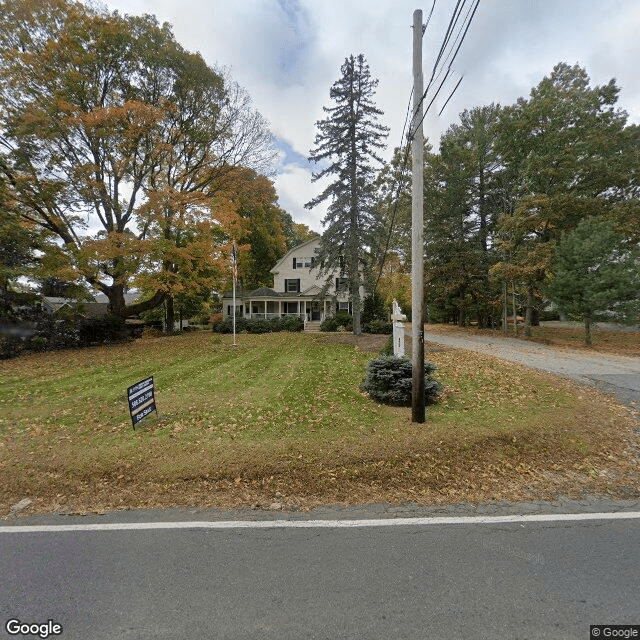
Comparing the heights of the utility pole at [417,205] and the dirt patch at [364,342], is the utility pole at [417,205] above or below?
above

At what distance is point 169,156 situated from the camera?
16.0 metres

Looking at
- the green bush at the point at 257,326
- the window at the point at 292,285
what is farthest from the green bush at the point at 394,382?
the window at the point at 292,285

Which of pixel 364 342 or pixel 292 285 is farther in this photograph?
pixel 292 285

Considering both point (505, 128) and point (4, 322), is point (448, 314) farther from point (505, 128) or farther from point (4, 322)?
point (4, 322)

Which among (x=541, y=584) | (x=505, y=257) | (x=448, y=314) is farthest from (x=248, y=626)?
(x=448, y=314)

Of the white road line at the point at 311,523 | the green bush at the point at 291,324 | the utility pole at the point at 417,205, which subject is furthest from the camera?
the green bush at the point at 291,324

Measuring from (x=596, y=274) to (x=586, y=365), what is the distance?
240 inches

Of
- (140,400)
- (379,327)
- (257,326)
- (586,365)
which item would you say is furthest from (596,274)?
(257,326)

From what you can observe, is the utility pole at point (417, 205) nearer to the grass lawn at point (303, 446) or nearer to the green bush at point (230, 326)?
the grass lawn at point (303, 446)

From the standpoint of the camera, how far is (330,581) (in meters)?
2.43

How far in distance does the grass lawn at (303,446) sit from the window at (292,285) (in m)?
21.1

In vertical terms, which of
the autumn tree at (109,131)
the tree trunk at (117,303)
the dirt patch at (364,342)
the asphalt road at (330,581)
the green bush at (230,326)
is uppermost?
the autumn tree at (109,131)

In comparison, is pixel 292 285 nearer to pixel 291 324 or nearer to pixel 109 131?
pixel 291 324

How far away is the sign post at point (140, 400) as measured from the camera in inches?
207
